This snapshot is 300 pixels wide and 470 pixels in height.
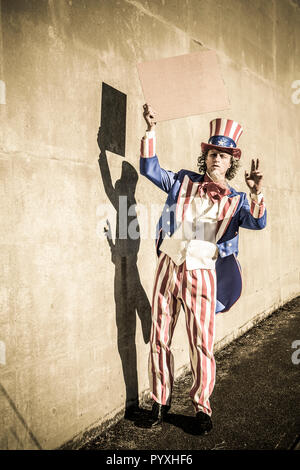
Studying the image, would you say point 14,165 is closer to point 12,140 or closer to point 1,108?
point 12,140

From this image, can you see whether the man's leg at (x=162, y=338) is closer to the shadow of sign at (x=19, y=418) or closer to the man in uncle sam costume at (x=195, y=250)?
the man in uncle sam costume at (x=195, y=250)

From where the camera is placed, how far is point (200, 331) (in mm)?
2535

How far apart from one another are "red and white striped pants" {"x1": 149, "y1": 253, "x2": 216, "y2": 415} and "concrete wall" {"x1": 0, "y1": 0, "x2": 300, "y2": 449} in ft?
0.93

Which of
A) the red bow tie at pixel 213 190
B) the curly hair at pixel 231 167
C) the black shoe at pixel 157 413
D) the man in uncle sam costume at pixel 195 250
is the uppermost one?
the curly hair at pixel 231 167

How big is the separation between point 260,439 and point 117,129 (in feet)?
7.11

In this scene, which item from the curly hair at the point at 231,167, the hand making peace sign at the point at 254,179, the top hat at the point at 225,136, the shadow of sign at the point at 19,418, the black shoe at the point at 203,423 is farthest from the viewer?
the curly hair at the point at 231,167

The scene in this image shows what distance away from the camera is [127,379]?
9.18 ft

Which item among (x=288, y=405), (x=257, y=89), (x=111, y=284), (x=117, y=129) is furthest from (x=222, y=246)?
(x=257, y=89)

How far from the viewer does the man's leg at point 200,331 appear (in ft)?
8.33

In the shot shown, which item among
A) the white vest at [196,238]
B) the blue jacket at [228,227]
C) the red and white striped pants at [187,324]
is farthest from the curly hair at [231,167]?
the red and white striped pants at [187,324]

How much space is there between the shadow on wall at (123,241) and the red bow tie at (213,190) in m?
0.51

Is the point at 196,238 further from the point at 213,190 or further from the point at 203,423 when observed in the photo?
the point at 203,423

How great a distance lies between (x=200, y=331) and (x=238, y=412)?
0.74m

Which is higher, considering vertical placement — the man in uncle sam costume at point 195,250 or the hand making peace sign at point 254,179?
the hand making peace sign at point 254,179
